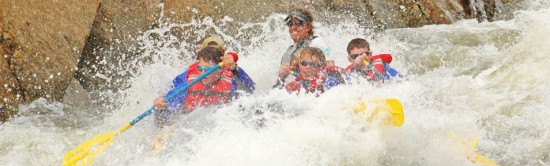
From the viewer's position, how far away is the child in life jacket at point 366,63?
4.96m

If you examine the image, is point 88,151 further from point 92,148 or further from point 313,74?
point 313,74

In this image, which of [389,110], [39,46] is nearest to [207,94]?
[389,110]

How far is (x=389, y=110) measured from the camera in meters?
4.02

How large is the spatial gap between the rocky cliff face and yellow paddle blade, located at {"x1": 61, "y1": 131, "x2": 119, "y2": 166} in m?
1.19

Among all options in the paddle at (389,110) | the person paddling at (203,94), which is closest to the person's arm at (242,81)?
the person paddling at (203,94)

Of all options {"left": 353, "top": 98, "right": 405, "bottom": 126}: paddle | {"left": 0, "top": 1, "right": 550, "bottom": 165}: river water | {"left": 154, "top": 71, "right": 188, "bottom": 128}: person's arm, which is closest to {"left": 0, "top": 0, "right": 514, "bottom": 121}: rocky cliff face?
{"left": 0, "top": 1, "right": 550, "bottom": 165}: river water

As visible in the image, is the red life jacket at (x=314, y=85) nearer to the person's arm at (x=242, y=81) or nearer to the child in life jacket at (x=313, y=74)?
the child in life jacket at (x=313, y=74)

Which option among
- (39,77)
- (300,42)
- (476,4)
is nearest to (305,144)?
(300,42)

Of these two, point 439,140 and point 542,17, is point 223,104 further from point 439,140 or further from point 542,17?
point 542,17

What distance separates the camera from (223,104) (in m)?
4.54

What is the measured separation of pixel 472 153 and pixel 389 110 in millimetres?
710

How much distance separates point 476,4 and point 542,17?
1727 mm

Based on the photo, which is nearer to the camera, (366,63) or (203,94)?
(203,94)

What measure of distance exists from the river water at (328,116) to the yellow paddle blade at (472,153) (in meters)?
0.03
